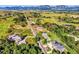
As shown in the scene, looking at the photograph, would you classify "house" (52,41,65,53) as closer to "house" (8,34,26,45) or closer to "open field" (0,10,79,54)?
"open field" (0,10,79,54)

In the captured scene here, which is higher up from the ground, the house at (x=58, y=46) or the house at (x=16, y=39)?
the house at (x=16, y=39)

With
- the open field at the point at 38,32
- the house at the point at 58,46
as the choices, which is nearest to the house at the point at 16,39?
the open field at the point at 38,32

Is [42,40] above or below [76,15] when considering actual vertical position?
below

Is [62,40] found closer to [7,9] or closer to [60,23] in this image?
[60,23]

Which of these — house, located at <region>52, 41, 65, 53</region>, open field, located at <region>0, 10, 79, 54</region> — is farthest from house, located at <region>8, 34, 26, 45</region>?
house, located at <region>52, 41, 65, 53</region>

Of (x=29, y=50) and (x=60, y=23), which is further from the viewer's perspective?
(x=60, y=23)

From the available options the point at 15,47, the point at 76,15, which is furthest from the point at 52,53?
the point at 76,15

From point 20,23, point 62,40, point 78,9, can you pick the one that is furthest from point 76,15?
point 20,23

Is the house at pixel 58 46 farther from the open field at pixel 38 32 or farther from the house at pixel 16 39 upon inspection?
the house at pixel 16 39

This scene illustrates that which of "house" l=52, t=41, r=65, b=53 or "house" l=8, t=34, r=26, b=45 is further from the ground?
"house" l=8, t=34, r=26, b=45
